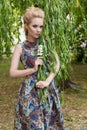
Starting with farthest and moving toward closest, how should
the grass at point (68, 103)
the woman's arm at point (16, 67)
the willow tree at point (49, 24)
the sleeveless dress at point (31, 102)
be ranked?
the grass at point (68, 103)
the willow tree at point (49, 24)
the sleeveless dress at point (31, 102)
the woman's arm at point (16, 67)

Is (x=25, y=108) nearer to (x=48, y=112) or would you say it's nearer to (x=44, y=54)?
(x=48, y=112)

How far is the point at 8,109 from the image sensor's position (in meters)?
6.72

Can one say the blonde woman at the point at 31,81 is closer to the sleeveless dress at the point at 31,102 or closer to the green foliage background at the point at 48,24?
the sleeveless dress at the point at 31,102

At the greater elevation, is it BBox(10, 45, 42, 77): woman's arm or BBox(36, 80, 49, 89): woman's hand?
BBox(10, 45, 42, 77): woman's arm

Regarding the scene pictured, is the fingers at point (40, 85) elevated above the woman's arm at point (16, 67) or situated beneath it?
situated beneath

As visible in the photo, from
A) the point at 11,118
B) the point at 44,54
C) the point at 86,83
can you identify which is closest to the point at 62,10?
the point at 44,54

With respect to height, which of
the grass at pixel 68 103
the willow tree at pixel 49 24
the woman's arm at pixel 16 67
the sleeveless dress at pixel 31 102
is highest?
the willow tree at pixel 49 24

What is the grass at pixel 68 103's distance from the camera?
5.73 meters

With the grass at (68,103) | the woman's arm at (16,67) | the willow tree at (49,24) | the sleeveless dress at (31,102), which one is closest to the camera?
the woman's arm at (16,67)

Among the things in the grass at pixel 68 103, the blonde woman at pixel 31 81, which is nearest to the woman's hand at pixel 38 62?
the blonde woman at pixel 31 81

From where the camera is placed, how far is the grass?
5.73 m

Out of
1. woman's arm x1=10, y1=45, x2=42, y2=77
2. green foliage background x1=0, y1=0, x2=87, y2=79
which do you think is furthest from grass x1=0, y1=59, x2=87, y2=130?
woman's arm x1=10, y1=45, x2=42, y2=77

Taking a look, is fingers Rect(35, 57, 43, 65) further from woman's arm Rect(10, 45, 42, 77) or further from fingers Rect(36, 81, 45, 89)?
fingers Rect(36, 81, 45, 89)

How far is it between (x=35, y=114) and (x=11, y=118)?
8.48ft
